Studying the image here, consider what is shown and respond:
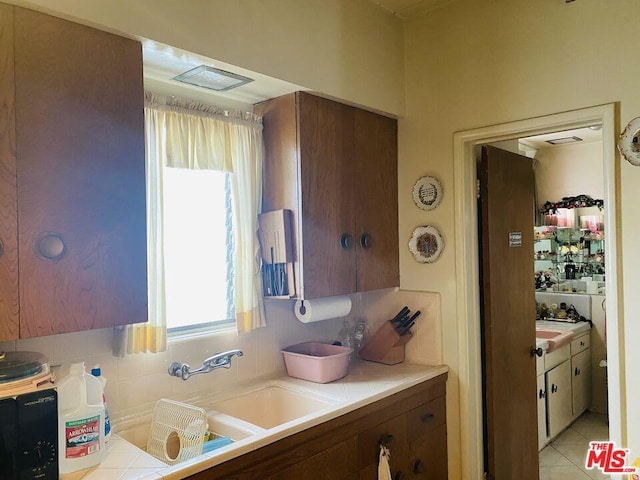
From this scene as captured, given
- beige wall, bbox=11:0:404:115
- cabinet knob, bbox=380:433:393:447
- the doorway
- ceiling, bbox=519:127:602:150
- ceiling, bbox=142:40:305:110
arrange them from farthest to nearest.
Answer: ceiling, bbox=519:127:602:150, the doorway, cabinet knob, bbox=380:433:393:447, ceiling, bbox=142:40:305:110, beige wall, bbox=11:0:404:115

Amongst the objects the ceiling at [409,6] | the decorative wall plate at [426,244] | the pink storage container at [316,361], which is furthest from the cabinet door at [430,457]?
the ceiling at [409,6]

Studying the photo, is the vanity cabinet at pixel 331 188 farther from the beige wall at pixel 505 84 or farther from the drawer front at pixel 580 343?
the drawer front at pixel 580 343

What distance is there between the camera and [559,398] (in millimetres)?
3654

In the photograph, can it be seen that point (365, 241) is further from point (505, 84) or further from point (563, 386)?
point (563, 386)

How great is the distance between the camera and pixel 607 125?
6.21ft

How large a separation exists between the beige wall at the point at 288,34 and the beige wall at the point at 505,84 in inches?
7.1

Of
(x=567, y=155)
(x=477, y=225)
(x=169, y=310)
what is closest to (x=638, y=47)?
(x=477, y=225)

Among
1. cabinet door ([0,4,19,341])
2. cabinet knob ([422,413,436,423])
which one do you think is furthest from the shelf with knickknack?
cabinet door ([0,4,19,341])

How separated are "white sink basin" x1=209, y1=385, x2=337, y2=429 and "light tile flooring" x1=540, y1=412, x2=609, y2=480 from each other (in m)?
1.95

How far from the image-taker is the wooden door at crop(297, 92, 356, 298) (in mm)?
2037

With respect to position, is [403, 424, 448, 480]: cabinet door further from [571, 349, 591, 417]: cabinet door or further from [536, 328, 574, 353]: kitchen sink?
[571, 349, 591, 417]: cabinet door

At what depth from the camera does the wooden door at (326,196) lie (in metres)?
2.04

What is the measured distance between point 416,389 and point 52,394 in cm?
144

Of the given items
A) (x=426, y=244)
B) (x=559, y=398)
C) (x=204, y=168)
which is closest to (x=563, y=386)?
(x=559, y=398)
